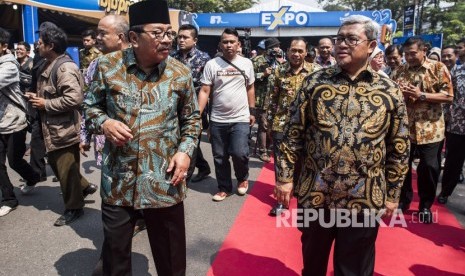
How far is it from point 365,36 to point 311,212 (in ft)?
3.42

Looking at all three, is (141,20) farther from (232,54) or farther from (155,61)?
(232,54)

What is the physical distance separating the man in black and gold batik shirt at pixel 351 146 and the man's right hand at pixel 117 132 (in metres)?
0.93

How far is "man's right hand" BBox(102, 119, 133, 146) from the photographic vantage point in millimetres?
1950

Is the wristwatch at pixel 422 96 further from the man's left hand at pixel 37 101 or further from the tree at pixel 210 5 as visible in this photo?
the tree at pixel 210 5

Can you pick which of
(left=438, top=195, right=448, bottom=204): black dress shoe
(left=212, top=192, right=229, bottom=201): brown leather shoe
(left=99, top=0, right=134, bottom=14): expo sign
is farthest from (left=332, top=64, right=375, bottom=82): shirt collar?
(left=99, top=0, right=134, bottom=14): expo sign

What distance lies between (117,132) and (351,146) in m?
1.23

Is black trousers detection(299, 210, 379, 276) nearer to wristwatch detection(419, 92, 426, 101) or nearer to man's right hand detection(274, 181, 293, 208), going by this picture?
man's right hand detection(274, 181, 293, 208)

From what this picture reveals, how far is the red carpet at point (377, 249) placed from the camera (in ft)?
10.3

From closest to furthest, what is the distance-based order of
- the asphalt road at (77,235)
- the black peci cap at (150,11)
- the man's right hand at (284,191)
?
the black peci cap at (150,11) → the man's right hand at (284,191) → the asphalt road at (77,235)

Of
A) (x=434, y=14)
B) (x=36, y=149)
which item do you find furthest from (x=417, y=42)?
(x=434, y=14)

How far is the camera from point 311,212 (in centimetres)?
230

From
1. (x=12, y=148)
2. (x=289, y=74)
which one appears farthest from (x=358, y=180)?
(x=12, y=148)

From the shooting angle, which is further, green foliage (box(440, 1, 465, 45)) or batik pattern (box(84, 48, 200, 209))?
green foliage (box(440, 1, 465, 45))

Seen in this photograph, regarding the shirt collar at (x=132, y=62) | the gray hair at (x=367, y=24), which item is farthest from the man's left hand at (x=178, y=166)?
the gray hair at (x=367, y=24)
